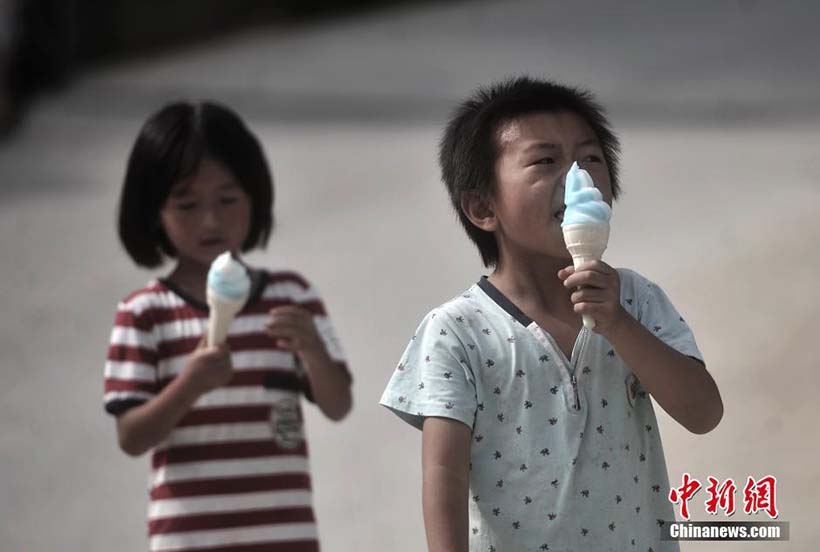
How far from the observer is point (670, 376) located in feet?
7.36

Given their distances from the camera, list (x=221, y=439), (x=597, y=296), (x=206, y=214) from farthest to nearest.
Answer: (x=206, y=214) < (x=221, y=439) < (x=597, y=296)

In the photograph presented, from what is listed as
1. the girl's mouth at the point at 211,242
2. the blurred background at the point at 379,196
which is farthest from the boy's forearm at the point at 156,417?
the blurred background at the point at 379,196

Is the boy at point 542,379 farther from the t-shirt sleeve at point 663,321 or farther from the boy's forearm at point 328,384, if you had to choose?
the boy's forearm at point 328,384

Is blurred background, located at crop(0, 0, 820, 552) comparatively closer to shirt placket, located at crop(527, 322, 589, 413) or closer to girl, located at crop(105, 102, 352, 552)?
girl, located at crop(105, 102, 352, 552)

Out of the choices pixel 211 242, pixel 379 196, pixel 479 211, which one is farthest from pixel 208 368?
pixel 379 196

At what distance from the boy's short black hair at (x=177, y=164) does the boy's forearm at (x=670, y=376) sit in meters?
1.33

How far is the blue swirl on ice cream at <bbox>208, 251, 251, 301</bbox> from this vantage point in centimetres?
290

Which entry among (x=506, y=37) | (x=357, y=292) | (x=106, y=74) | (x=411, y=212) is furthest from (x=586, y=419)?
(x=106, y=74)

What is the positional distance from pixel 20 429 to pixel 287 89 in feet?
19.8

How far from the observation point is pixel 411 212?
7.96 metres

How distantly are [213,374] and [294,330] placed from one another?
200mm

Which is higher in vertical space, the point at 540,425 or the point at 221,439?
the point at 221,439

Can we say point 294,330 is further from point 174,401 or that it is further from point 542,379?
point 542,379

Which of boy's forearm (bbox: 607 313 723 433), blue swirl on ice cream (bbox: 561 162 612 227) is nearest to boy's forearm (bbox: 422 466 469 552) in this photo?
boy's forearm (bbox: 607 313 723 433)
